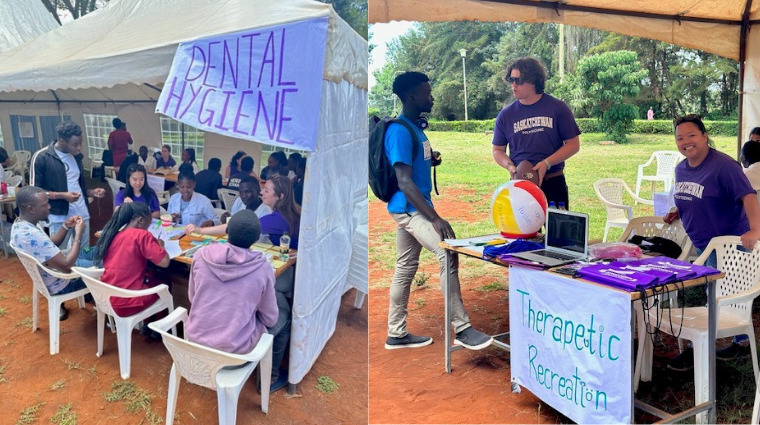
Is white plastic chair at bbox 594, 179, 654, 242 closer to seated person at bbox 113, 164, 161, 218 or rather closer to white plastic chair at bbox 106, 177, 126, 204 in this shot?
seated person at bbox 113, 164, 161, 218

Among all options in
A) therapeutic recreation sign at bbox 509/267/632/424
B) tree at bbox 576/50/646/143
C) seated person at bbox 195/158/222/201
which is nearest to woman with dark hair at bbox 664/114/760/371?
therapeutic recreation sign at bbox 509/267/632/424

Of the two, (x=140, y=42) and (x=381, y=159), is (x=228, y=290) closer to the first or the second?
(x=381, y=159)

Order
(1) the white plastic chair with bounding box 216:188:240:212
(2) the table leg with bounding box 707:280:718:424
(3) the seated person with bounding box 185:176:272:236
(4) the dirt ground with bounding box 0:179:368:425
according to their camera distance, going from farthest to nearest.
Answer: (1) the white plastic chair with bounding box 216:188:240:212
(3) the seated person with bounding box 185:176:272:236
(4) the dirt ground with bounding box 0:179:368:425
(2) the table leg with bounding box 707:280:718:424

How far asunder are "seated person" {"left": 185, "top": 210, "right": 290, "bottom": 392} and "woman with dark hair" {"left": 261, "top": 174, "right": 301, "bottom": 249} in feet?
2.77

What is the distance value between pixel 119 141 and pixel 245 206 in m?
4.10

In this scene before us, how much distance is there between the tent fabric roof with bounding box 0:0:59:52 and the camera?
6119mm

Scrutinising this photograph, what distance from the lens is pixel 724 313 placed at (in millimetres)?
3027

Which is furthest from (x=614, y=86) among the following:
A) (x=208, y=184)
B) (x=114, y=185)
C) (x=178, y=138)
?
(x=114, y=185)

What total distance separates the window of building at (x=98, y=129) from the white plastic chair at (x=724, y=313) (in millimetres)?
7229

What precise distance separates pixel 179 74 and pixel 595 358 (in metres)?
2.38

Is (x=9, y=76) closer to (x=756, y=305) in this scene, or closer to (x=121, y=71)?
(x=121, y=71)

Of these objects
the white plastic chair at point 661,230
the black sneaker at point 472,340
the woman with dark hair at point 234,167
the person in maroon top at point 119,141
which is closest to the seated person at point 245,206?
the black sneaker at point 472,340

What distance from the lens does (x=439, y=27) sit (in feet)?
64.3

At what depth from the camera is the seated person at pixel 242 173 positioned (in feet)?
19.5
